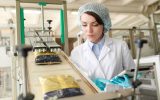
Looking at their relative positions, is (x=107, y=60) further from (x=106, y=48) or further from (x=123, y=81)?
(x=123, y=81)

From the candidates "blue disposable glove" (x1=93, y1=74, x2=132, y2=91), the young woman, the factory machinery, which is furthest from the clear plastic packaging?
the young woman

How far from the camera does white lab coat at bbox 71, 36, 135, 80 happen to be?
1368 millimetres

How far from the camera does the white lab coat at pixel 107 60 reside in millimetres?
1368

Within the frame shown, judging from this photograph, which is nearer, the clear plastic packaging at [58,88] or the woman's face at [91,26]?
the clear plastic packaging at [58,88]

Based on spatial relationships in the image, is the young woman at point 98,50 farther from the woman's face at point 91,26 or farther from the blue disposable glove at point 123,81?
the blue disposable glove at point 123,81

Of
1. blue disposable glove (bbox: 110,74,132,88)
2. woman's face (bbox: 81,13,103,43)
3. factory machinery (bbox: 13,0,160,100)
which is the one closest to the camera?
factory machinery (bbox: 13,0,160,100)

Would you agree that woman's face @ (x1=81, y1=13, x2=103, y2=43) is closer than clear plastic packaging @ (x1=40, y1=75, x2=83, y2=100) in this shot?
No

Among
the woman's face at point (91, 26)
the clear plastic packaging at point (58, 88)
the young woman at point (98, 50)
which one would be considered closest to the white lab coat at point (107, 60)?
the young woman at point (98, 50)

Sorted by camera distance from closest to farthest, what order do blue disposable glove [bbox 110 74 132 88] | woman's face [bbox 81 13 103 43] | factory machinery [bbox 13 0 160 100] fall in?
factory machinery [bbox 13 0 160 100]
blue disposable glove [bbox 110 74 132 88]
woman's face [bbox 81 13 103 43]

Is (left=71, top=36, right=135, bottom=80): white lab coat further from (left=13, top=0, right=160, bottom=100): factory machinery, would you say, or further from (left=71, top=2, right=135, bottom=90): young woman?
(left=13, top=0, right=160, bottom=100): factory machinery

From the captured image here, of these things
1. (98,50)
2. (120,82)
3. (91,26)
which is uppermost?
(91,26)

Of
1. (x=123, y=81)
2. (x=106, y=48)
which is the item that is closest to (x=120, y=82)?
(x=123, y=81)

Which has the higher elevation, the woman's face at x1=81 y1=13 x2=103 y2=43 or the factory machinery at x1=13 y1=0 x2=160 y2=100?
the woman's face at x1=81 y1=13 x2=103 y2=43

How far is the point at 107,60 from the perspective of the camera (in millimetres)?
1411
